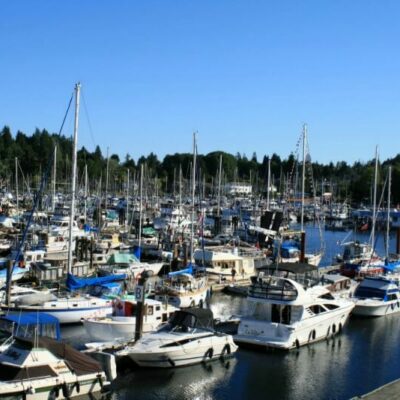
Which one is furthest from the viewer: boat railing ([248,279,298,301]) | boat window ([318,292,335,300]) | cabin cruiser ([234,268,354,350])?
boat window ([318,292,335,300])

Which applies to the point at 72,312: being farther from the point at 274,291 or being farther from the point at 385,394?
the point at 385,394

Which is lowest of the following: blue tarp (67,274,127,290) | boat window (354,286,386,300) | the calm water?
the calm water

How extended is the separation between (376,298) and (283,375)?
15746 mm

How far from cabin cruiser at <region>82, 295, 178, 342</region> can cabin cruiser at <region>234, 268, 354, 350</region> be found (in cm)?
446

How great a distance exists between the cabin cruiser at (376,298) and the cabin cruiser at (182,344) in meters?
13.7

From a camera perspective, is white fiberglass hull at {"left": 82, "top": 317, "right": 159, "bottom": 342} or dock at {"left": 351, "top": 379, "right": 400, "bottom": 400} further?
white fiberglass hull at {"left": 82, "top": 317, "right": 159, "bottom": 342}

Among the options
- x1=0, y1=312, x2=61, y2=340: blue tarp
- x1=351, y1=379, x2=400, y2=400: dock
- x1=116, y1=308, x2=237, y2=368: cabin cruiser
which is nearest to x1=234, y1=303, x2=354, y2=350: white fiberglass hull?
x1=116, y1=308, x2=237, y2=368: cabin cruiser

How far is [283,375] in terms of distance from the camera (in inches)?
1212

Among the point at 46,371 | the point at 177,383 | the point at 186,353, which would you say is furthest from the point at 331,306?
the point at 46,371

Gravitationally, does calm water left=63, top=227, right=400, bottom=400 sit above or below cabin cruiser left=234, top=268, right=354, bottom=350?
below

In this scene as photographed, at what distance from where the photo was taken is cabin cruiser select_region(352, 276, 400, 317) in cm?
4297

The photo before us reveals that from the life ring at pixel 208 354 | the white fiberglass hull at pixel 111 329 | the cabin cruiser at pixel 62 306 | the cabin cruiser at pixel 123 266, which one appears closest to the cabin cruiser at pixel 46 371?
the life ring at pixel 208 354

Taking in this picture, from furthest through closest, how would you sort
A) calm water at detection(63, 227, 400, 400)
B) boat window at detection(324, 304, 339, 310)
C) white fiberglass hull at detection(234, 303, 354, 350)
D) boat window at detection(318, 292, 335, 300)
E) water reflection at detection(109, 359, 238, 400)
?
boat window at detection(318, 292, 335, 300), boat window at detection(324, 304, 339, 310), white fiberglass hull at detection(234, 303, 354, 350), calm water at detection(63, 227, 400, 400), water reflection at detection(109, 359, 238, 400)

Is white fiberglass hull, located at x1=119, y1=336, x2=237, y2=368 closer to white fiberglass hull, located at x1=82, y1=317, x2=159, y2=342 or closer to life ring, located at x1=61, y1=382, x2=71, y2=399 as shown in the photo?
white fiberglass hull, located at x1=82, y1=317, x2=159, y2=342
